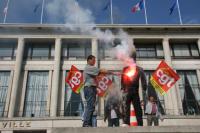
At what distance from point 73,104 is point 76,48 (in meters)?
6.02

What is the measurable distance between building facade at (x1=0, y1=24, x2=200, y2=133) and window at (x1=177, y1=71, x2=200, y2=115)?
0.09 meters

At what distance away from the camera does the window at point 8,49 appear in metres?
25.7

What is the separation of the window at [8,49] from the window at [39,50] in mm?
1178

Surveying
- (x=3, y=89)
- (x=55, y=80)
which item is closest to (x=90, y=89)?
(x=55, y=80)

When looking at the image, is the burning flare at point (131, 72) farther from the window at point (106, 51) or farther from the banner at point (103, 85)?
the window at point (106, 51)

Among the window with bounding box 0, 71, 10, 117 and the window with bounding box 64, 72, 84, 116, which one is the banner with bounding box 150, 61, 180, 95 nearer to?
the window with bounding box 64, 72, 84, 116

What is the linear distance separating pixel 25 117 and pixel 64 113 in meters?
3.38

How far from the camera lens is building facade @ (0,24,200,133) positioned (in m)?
22.6

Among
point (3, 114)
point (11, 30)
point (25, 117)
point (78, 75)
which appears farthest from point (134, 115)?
point (11, 30)

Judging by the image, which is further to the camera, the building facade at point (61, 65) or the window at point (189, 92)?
the window at point (189, 92)

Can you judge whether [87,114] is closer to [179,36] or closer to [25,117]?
[25,117]

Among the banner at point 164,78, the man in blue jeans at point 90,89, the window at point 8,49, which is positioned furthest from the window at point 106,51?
the man in blue jeans at point 90,89

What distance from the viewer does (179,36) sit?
26594mm

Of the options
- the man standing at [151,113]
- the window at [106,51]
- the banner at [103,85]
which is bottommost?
the man standing at [151,113]
